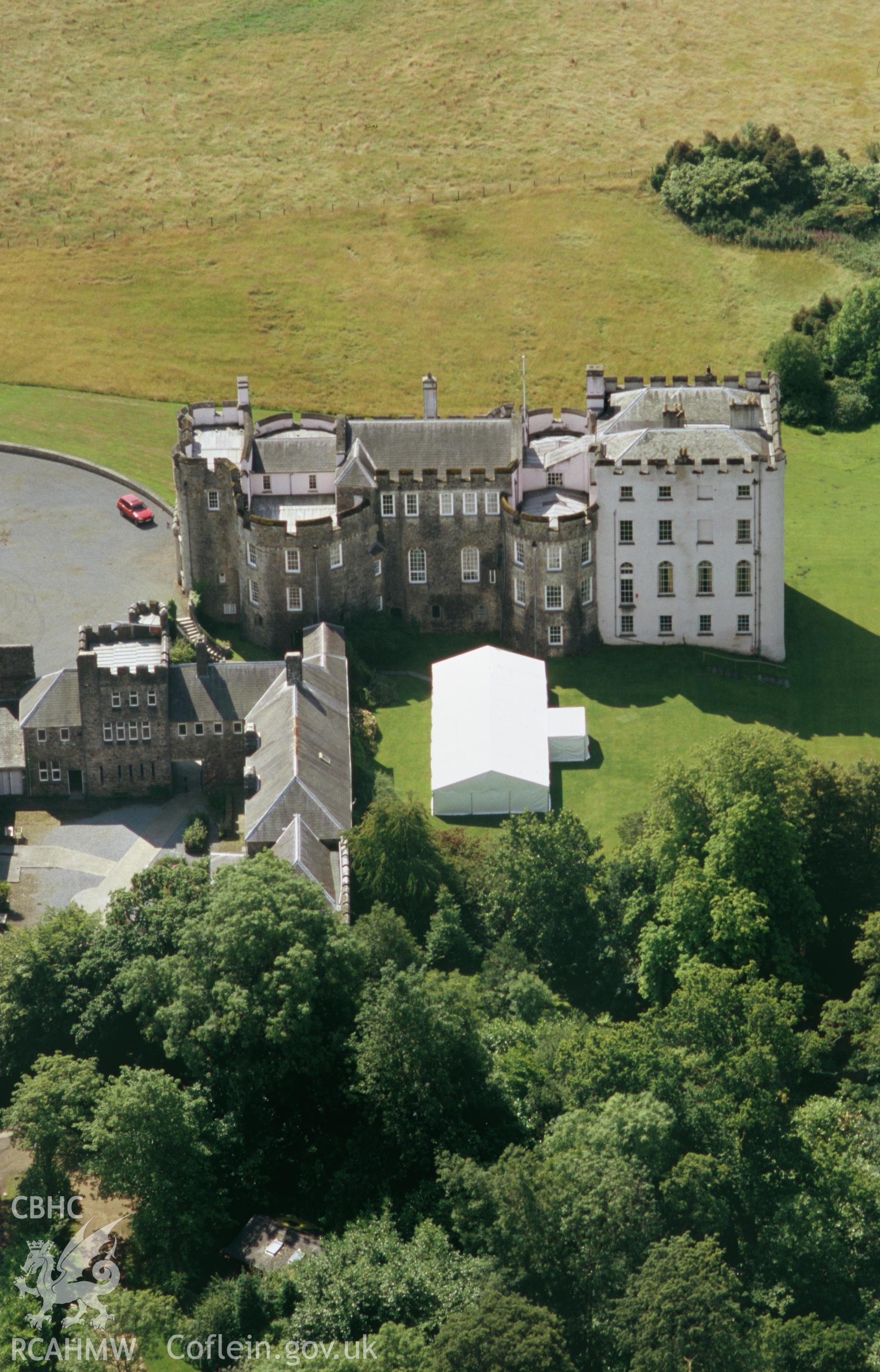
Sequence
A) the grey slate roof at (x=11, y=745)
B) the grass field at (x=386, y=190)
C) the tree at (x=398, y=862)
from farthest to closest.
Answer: the grass field at (x=386, y=190)
the grey slate roof at (x=11, y=745)
the tree at (x=398, y=862)

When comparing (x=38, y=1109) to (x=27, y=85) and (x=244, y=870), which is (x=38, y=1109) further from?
(x=27, y=85)

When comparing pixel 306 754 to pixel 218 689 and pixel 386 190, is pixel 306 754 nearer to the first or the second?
pixel 218 689

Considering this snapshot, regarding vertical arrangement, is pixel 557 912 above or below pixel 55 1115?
above

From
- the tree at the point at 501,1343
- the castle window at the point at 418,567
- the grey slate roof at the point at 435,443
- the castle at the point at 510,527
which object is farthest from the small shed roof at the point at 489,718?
the tree at the point at 501,1343

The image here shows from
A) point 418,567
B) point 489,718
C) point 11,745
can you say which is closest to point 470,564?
point 418,567

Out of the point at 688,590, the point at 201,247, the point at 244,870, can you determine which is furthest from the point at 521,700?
the point at 201,247

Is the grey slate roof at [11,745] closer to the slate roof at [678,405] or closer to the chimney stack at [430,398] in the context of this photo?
the chimney stack at [430,398]
